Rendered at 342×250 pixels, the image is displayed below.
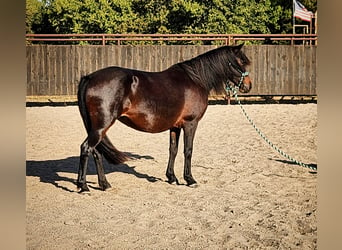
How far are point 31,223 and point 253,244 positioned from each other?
4.86 feet

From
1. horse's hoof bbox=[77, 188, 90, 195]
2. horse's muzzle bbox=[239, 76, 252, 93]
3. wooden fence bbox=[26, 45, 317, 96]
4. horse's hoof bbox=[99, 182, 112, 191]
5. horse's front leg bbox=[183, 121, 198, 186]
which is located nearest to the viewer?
horse's hoof bbox=[77, 188, 90, 195]

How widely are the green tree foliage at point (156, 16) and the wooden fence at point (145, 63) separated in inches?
40.2

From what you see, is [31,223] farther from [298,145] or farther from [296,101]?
[296,101]

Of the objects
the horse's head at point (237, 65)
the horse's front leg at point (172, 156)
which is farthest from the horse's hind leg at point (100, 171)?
the horse's head at point (237, 65)

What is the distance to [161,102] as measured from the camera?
4.26 meters

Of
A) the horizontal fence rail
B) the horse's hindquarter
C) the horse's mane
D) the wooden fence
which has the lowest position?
the horse's hindquarter

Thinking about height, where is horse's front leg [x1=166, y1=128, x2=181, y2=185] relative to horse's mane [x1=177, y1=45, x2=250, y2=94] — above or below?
below

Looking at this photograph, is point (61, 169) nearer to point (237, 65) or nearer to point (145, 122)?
point (145, 122)

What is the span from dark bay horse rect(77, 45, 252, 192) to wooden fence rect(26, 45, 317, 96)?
6136 millimetres

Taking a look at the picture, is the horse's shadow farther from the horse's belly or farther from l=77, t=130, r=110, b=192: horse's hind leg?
the horse's belly

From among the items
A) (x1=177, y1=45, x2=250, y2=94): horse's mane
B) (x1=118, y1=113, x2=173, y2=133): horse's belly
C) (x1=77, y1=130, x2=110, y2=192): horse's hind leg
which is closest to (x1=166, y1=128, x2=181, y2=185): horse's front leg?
(x1=118, y1=113, x2=173, y2=133): horse's belly

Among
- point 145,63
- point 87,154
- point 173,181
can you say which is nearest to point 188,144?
point 173,181

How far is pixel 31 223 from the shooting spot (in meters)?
3.33

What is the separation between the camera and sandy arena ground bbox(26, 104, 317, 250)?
3021 mm
